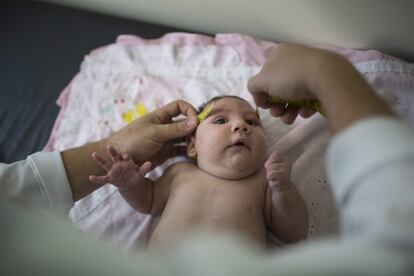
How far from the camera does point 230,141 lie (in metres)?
0.98

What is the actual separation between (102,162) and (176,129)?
0.23m

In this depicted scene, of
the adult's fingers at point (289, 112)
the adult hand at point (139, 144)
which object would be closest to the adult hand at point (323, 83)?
the adult's fingers at point (289, 112)

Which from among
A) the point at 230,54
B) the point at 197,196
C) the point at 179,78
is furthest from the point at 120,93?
the point at 197,196

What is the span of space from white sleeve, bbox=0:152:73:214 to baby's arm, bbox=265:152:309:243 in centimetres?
46

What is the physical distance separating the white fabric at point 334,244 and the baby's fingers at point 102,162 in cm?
55

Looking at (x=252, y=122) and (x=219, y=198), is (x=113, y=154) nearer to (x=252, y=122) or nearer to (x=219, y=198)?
(x=219, y=198)

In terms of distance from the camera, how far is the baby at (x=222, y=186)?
2.98ft

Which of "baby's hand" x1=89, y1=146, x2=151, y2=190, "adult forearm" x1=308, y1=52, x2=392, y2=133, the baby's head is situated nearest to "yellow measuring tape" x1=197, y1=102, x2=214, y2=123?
the baby's head

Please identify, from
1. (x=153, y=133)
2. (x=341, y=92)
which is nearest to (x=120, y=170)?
(x=153, y=133)

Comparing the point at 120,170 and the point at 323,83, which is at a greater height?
the point at 323,83

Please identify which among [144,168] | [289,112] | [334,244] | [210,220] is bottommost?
[210,220]

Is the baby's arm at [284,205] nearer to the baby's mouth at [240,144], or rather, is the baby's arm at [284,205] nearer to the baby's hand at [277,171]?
the baby's hand at [277,171]

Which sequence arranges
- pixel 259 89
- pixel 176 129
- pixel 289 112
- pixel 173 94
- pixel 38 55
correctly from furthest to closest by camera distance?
pixel 38 55, pixel 173 94, pixel 176 129, pixel 289 112, pixel 259 89

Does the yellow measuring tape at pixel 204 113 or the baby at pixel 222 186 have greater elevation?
the yellow measuring tape at pixel 204 113
